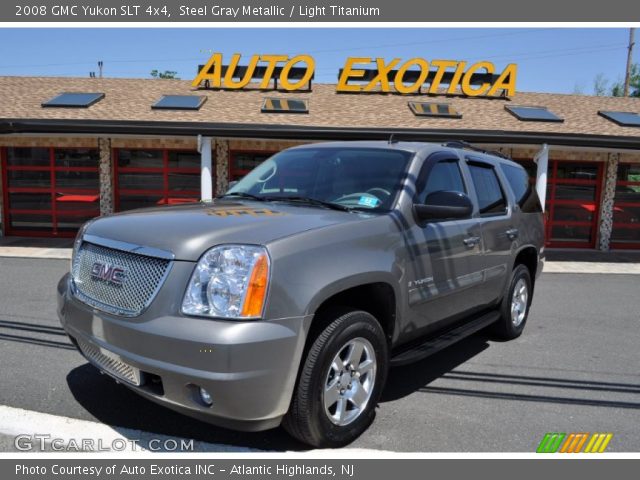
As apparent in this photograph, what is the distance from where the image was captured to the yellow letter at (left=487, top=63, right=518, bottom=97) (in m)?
16.2

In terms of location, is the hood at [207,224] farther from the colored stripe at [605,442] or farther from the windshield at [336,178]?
the colored stripe at [605,442]

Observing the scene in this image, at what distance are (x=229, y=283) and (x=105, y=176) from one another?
12334mm

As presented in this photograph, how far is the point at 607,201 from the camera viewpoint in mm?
13828

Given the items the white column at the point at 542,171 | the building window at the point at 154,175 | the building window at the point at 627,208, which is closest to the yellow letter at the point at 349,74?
the building window at the point at 154,175

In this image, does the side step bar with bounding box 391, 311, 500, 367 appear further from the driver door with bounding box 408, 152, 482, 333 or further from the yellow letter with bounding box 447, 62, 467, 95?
the yellow letter with bounding box 447, 62, 467, 95

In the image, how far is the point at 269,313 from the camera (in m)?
2.55

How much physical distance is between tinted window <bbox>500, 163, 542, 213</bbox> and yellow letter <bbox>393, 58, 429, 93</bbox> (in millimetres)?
10812

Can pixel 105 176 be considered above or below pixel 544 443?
above

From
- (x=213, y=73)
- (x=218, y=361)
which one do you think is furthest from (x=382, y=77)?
(x=218, y=361)

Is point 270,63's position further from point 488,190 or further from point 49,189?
point 488,190

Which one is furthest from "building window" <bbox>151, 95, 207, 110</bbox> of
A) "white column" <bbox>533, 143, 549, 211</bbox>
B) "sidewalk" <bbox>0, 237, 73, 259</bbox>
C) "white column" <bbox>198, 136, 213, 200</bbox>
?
"white column" <bbox>533, 143, 549, 211</bbox>

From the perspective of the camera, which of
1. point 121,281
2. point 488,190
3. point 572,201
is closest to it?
point 121,281

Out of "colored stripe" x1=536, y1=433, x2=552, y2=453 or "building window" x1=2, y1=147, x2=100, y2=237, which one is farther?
"building window" x1=2, y1=147, x2=100, y2=237
